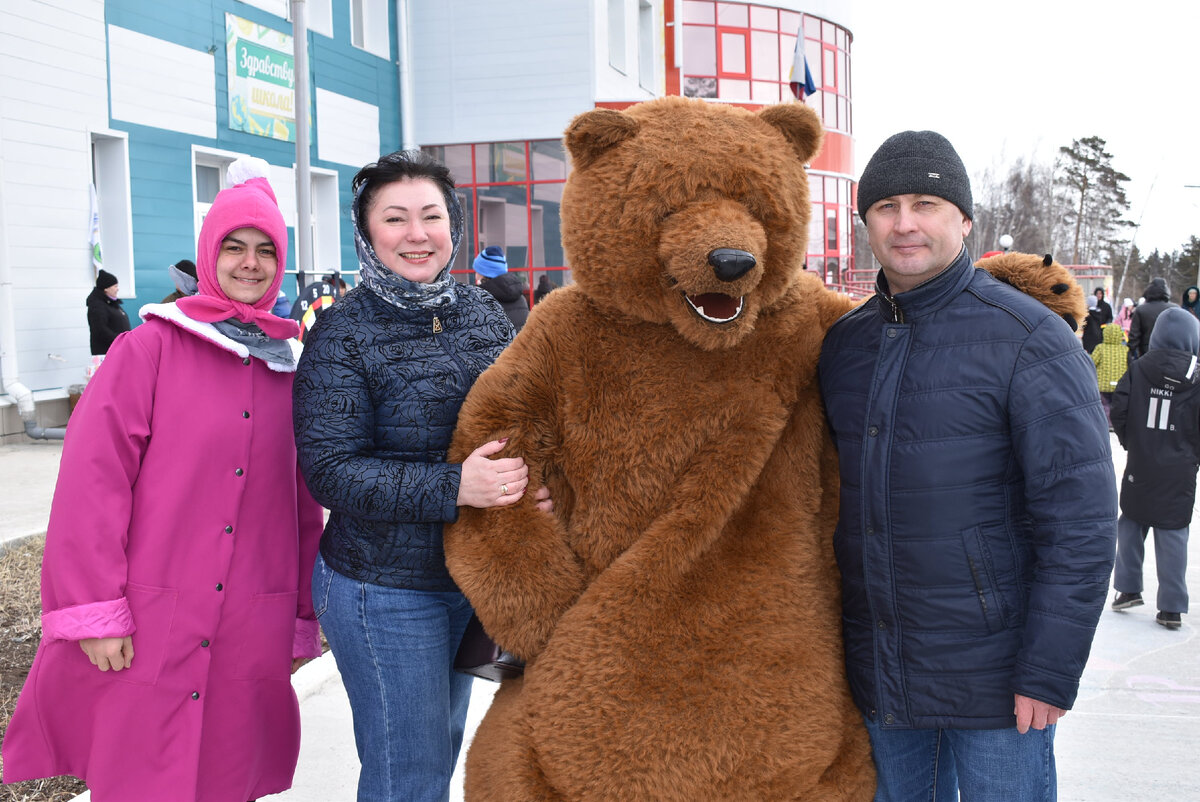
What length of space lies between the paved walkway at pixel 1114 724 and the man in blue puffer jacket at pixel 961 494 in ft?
6.36

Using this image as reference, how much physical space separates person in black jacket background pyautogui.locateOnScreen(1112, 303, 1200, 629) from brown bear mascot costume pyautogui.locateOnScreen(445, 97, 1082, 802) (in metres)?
4.01

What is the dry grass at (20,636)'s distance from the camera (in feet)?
10.5

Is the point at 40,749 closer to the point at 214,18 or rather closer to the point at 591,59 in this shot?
the point at 214,18

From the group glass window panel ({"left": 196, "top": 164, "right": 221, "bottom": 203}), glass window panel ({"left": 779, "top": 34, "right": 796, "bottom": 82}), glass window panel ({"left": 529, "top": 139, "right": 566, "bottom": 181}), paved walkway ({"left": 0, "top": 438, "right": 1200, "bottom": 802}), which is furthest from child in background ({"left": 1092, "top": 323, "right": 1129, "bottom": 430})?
glass window panel ({"left": 779, "top": 34, "right": 796, "bottom": 82})

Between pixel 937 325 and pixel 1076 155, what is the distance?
185 ft

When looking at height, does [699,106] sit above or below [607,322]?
above

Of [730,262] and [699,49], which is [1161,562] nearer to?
[730,262]

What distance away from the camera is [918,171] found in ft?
6.88

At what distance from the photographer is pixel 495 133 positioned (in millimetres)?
16609

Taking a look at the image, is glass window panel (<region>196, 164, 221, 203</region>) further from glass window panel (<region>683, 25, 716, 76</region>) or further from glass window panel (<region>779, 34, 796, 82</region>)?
glass window panel (<region>779, 34, 796, 82</region>)

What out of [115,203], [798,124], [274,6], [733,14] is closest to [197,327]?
[798,124]

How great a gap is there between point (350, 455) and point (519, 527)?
0.46 meters

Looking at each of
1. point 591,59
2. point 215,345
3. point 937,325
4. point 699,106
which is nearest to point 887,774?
point 937,325

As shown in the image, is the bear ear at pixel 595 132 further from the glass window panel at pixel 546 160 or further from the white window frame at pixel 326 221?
the glass window panel at pixel 546 160
